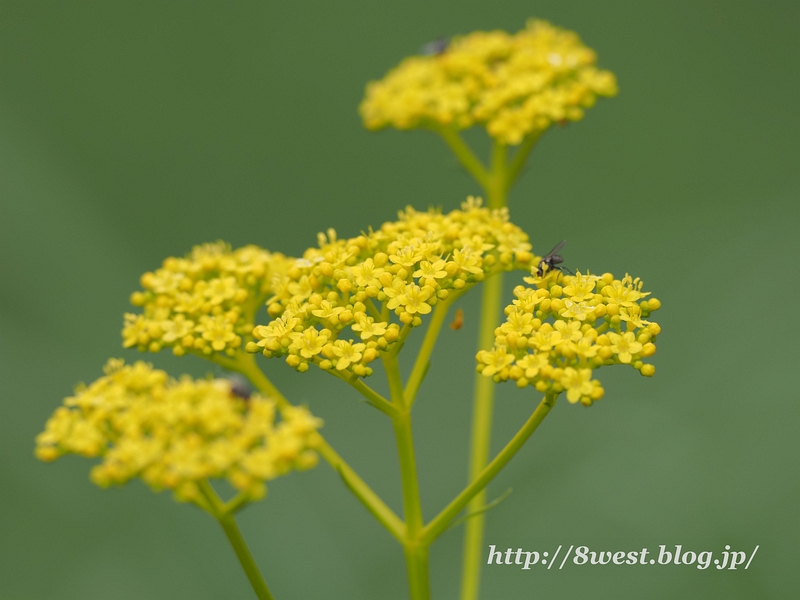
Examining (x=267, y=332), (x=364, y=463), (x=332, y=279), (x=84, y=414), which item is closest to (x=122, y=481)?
(x=84, y=414)

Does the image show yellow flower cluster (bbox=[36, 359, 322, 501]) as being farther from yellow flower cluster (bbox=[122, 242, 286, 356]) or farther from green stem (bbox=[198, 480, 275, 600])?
yellow flower cluster (bbox=[122, 242, 286, 356])

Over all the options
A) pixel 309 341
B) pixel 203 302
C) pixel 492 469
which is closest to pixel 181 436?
pixel 309 341

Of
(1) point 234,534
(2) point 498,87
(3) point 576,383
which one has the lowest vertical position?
(3) point 576,383

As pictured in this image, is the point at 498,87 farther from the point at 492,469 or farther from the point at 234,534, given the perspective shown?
the point at 234,534

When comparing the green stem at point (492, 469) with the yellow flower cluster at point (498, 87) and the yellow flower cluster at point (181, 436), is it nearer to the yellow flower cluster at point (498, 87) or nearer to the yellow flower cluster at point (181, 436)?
the yellow flower cluster at point (181, 436)

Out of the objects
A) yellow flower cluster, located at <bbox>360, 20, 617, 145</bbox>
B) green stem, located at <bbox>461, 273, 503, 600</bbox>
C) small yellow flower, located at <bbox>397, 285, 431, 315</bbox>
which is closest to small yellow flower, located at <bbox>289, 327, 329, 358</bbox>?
small yellow flower, located at <bbox>397, 285, 431, 315</bbox>
